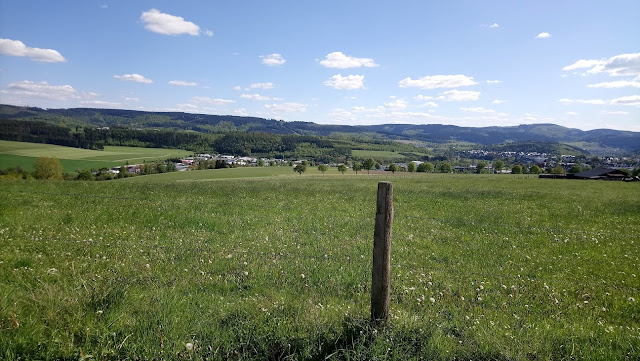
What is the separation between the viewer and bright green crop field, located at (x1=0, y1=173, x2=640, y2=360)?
5027 millimetres

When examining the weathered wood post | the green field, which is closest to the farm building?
the weathered wood post

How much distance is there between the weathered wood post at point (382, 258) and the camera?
5672 mm

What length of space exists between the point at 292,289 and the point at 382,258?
8.63ft

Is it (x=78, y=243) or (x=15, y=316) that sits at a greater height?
(x=15, y=316)

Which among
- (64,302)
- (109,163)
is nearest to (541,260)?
(64,302)

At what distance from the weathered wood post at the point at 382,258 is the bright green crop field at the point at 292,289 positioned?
0.28 m

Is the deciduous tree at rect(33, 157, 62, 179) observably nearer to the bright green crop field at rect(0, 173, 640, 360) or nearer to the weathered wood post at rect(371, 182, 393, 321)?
the bright green crop field at rect(0, 173, 640, 360)

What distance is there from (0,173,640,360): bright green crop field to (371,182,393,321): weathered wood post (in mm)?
276

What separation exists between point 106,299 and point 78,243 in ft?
21.1

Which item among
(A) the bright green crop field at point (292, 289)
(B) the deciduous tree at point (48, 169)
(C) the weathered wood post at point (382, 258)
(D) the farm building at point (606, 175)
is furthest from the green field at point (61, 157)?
A: (D) the farm building at point (606, 175)

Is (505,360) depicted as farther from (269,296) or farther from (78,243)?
(78,243)

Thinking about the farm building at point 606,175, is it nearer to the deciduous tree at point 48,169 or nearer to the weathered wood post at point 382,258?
the weathered wood post at point 382,258

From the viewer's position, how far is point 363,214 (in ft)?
65.4

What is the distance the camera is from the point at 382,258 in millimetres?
5684
